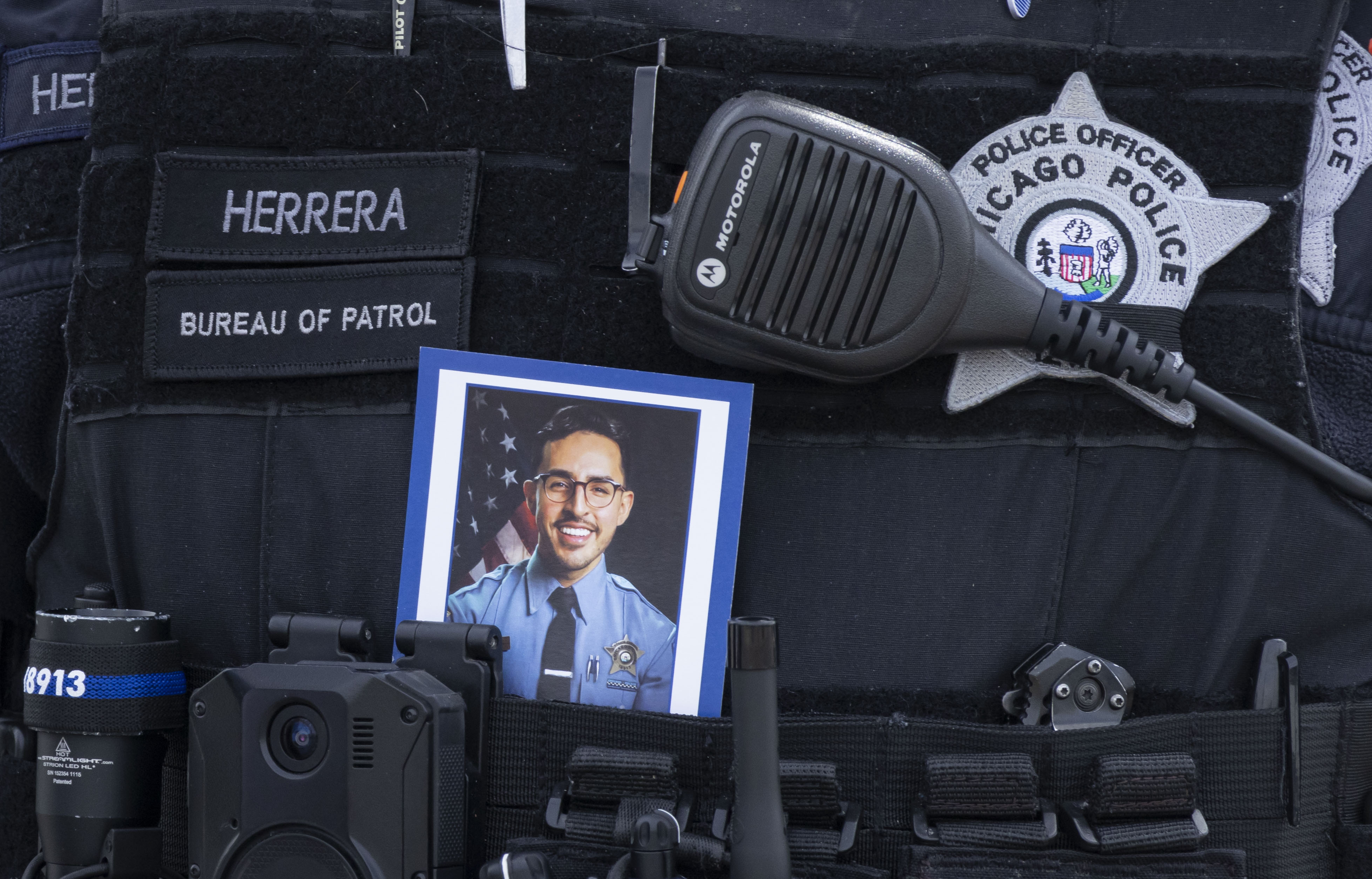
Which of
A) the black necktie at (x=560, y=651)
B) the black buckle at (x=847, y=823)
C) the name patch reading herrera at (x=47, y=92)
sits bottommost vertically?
the black buckle at (x=847, y=823)

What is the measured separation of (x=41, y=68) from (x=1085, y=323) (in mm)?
813

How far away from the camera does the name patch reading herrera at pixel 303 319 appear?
2.61 feet

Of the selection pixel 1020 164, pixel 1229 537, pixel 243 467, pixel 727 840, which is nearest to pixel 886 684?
pixel 727 840

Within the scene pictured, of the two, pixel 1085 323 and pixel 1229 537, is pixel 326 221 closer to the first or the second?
pixel 1085 323

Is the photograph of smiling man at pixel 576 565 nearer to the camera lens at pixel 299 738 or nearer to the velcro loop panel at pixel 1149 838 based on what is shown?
the camera lens at pixel 299 738

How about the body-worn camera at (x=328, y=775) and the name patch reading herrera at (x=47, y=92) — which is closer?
the body-worn camera at (x=328, y=775)

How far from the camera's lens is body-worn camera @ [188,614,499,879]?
696 millimetres

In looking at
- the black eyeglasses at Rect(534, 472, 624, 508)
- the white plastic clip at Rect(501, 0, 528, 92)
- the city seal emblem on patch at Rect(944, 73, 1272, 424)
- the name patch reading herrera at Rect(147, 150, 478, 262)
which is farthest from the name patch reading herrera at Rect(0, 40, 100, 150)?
the city seal emblem on patch at Rect(944, 73, 1272, 424)

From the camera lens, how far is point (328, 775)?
27.6 inches

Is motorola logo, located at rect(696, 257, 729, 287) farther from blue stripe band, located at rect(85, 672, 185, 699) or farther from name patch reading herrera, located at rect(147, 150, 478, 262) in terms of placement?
blue stripe band, located at rect(85, 672, 185, 699)

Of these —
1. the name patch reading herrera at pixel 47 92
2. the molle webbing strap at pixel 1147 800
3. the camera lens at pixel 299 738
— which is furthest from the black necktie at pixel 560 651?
the name patch reading herrera at pixel 47 92

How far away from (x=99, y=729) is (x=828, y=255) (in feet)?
1.96

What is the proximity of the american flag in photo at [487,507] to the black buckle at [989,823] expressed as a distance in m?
0.32

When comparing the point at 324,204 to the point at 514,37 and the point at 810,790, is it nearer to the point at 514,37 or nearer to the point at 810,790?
the point at 514,37
